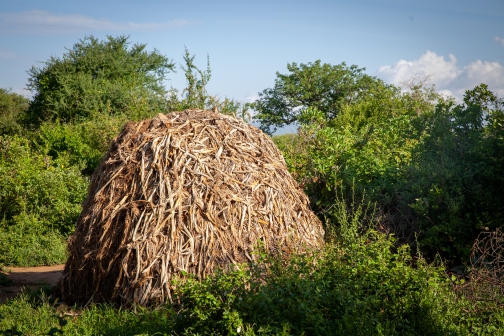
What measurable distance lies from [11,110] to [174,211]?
80.0 ft

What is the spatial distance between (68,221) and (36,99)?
1314 centimetres

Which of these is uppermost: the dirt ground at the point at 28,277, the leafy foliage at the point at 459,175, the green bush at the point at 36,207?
the leafy foliage at the point at 459,175

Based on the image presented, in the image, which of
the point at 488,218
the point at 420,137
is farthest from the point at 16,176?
the point at 488,218

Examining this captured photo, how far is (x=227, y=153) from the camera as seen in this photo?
6449mm

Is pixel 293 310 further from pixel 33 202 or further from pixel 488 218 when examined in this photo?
pixel 33 202

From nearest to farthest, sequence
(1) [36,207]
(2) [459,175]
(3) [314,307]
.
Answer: (3) [314,307], (2) [459,175], (1) [36,207]

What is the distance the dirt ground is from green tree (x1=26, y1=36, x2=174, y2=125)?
30.8ft

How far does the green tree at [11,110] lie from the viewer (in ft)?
76.8

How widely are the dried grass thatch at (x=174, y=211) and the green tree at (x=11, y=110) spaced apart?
16816 mm

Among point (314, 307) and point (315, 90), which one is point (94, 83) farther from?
point (314, 307)

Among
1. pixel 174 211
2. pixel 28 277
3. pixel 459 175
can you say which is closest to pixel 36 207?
pixel 28 277

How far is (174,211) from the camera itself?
5.78 metres

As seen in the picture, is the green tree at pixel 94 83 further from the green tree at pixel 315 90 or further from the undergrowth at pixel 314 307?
the undergrowth at pixel 314 307

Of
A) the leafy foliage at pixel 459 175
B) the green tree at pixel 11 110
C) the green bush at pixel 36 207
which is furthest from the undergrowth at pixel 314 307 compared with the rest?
the green tree at pixel 11 110
